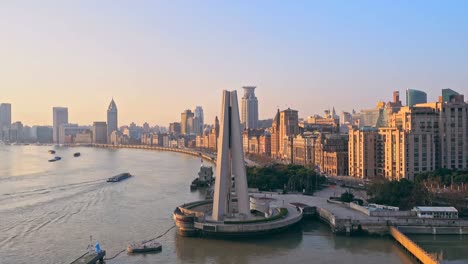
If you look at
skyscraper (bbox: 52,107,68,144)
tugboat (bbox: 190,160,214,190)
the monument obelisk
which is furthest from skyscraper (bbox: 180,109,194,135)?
the monument obelisk

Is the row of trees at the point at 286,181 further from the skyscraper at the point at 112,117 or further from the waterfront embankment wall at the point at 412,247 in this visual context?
the skyscraper at the point at 112,117

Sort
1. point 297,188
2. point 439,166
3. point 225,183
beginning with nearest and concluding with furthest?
point 225,183
point 297,188
point 439,166

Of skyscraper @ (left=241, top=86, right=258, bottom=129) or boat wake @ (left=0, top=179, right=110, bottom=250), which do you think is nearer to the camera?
boat wake @ (left=0, top=179, right=110, bottom=250)

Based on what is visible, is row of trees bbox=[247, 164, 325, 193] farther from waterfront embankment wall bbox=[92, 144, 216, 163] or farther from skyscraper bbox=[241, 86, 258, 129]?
skyscraper bbox=[241, 86, 258, 129]

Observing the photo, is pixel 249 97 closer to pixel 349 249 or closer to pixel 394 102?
pixel 394 102

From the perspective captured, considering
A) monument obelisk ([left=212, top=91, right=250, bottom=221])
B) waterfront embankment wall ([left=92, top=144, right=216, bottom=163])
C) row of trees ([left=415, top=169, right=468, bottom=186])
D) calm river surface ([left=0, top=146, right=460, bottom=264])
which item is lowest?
calm river surface ([left=0, top=146, right=460, bottom=264])

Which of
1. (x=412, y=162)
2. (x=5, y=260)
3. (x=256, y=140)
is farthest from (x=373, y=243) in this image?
(x=256, y=140)

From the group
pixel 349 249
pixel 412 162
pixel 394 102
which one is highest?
pixel 394 102
